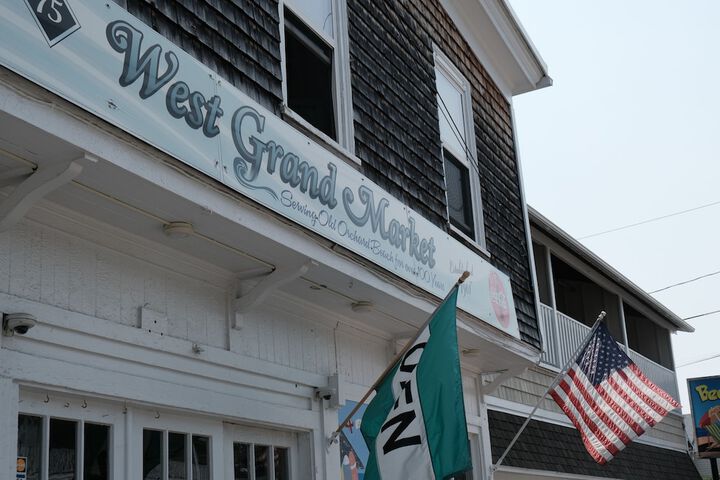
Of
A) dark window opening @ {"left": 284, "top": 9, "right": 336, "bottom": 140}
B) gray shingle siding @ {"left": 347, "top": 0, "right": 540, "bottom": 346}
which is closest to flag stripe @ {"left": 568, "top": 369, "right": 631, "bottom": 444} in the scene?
gray shingle siding @ {"left": 347, "top": 0, "right": 540, "bottom": 346}

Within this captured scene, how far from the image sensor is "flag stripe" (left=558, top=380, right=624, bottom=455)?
30.3ft

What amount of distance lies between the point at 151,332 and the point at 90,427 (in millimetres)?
638

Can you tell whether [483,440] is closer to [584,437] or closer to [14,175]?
[584,437]

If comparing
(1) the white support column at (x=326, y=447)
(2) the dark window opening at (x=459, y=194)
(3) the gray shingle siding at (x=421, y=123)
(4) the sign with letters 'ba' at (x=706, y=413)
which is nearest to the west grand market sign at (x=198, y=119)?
(3) the gray shingle siding at (x=421, y=123)

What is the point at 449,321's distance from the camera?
6.08m

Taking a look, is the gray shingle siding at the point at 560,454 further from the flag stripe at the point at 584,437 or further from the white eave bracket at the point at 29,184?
the white eave bracket at the point at 29,184

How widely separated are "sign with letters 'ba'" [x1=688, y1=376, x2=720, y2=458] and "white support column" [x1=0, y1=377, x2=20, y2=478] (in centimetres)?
1361

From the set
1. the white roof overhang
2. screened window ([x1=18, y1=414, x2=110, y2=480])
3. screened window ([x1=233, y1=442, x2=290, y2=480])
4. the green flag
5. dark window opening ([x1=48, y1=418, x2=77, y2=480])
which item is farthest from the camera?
the white roof overhang

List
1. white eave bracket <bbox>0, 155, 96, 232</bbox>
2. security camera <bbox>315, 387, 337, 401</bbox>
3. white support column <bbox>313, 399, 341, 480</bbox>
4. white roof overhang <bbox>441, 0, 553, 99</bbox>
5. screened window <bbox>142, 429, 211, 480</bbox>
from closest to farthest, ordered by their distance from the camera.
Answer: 1. white eave bracket <bbox>0, 155, 96, 232</bbox>
2. screened window <bbox>142, 429, 211, 480</bbox>
3. white support column <bbox>313, 399, 341, 480</bbox>
4. security camera <bbox>315, 387, 337, 401</bbox>
5. white roof overhang <bbox>441, 0, 553, 99</bbox>

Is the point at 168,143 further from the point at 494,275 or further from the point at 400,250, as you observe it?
the point at 494,275

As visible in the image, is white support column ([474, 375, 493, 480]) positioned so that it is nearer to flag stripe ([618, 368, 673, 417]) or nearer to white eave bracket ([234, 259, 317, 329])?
flag stripe ([618, 368, 673, 417])

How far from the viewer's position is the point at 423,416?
18.8ft

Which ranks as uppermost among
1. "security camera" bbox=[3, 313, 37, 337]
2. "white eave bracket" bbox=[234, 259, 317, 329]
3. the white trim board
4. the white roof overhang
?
the white roof overhang

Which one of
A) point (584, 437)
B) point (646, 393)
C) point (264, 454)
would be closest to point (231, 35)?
point (264, 454)
